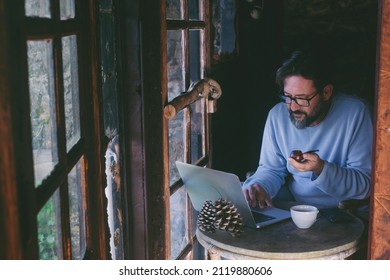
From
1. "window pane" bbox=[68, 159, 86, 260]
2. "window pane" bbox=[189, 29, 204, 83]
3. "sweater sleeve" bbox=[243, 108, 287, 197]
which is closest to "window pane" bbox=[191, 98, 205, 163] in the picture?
"window pane" bbox=[189, 29, 204, 83]

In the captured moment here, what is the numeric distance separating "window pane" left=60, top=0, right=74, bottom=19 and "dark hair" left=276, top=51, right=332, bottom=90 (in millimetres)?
1507

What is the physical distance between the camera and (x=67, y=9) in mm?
1328

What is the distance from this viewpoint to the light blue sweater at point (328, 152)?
2453mm

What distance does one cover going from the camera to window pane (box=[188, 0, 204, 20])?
2318 mm

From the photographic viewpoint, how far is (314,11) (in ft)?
11.7

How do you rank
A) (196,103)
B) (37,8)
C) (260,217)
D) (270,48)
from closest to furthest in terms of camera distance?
1. (37,8)
2. (260,217)
3. (196,103)
4. (270,48)

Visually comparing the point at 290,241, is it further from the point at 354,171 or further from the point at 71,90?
the point at 71,90

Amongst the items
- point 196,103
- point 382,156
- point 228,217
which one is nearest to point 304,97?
point 196,103

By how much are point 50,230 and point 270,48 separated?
272cm
